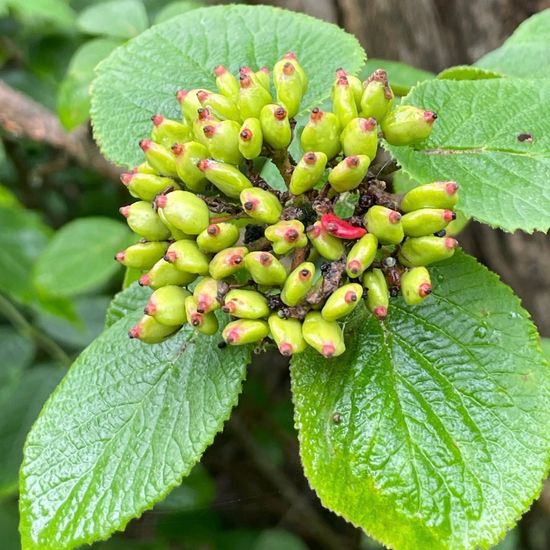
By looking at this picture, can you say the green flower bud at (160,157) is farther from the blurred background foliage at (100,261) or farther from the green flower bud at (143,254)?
the blurred background foliage at (100,261)

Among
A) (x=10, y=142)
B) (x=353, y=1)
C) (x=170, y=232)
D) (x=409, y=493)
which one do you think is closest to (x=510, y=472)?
(x=409, y=493)

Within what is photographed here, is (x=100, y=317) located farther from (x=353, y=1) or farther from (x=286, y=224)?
(x=286, y=224)

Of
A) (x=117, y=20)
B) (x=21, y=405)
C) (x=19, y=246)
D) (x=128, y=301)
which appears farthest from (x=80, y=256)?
(x=128, y=301)

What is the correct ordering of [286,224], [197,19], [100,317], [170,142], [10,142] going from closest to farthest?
[286,224]
[170,142]
[197,19]
[100,317]
[10,142]

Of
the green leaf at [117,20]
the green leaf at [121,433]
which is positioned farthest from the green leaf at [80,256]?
the green leaf at [121,433]

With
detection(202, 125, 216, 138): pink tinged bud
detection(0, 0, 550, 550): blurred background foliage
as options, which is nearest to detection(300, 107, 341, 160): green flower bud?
detection(202, 125, 216, 138): pink tinged bud

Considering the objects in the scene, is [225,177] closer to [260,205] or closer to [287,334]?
[260,205]
